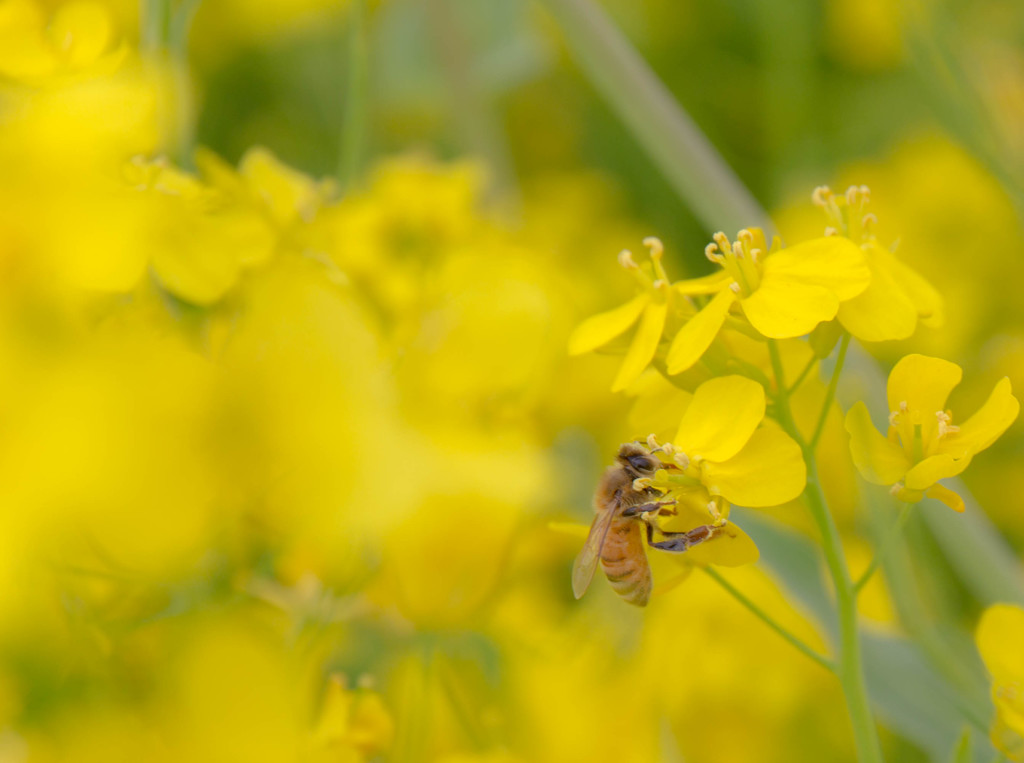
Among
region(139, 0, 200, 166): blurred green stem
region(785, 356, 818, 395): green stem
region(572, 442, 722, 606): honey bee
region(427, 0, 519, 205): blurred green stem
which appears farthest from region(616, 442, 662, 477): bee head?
region(427, 0, 519, 205): blurred green stem

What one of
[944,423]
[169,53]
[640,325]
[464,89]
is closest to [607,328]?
[640,325]

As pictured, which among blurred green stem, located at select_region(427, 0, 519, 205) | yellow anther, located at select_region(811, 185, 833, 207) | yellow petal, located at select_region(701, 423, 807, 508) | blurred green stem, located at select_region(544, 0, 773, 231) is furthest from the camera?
blurred green stem, located at select_region(427, 0, 519, 205)

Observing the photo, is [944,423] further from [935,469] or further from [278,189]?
[278,189]

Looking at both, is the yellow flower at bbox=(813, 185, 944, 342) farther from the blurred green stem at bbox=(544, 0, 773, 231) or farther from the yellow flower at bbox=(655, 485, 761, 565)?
the blurred green stem at bbox=(544, 0, 773, 231)

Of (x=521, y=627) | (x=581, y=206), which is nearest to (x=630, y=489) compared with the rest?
(x=521, y=627)

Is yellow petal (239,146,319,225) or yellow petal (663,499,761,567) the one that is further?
yellow petal (239,146,319,225)

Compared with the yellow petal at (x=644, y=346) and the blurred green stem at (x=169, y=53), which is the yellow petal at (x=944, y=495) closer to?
the yellow petal at (x=644, y=346)

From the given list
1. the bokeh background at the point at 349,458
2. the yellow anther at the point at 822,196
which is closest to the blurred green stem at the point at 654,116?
the bokeh background at the point at 349,458
